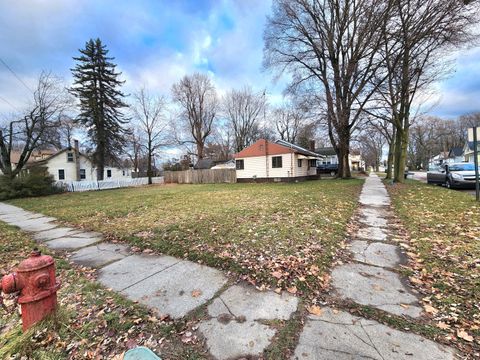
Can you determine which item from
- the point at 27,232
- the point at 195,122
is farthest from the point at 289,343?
the point at 195,122

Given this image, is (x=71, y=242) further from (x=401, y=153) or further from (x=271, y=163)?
(x=271, y=163)

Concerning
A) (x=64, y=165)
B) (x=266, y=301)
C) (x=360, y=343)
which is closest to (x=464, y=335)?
(x=360, y=343)

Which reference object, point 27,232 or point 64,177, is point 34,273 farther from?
point 64,177

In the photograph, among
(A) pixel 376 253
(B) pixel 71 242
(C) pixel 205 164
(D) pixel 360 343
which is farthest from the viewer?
(C) pixel 205 164

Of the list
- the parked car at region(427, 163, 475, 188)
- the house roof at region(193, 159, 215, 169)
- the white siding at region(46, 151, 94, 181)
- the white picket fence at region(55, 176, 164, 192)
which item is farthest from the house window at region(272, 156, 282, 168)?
the white siding at region(46, 151, 94, 181)

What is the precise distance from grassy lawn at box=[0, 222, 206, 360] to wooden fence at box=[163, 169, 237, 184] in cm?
2183

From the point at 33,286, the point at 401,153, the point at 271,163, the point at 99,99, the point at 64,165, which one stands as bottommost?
the point at 33,286

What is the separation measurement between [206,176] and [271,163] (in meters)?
7.91

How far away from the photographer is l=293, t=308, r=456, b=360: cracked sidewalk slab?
67.4 inches

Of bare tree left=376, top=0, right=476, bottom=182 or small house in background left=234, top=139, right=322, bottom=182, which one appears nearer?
bare tree left=376, top=0, right=476, bottom=182

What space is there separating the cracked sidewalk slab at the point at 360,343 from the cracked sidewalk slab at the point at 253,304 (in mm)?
284

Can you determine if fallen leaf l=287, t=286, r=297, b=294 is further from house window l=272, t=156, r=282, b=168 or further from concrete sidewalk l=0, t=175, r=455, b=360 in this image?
house window l=272, t=156, r=282, b=168

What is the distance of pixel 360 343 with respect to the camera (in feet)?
5.99

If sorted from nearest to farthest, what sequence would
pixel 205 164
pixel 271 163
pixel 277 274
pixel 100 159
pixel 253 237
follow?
pixel 277 274 < pixel 253 237 < pixel 271 163 < pixel 100 159 < pixel 205 164
